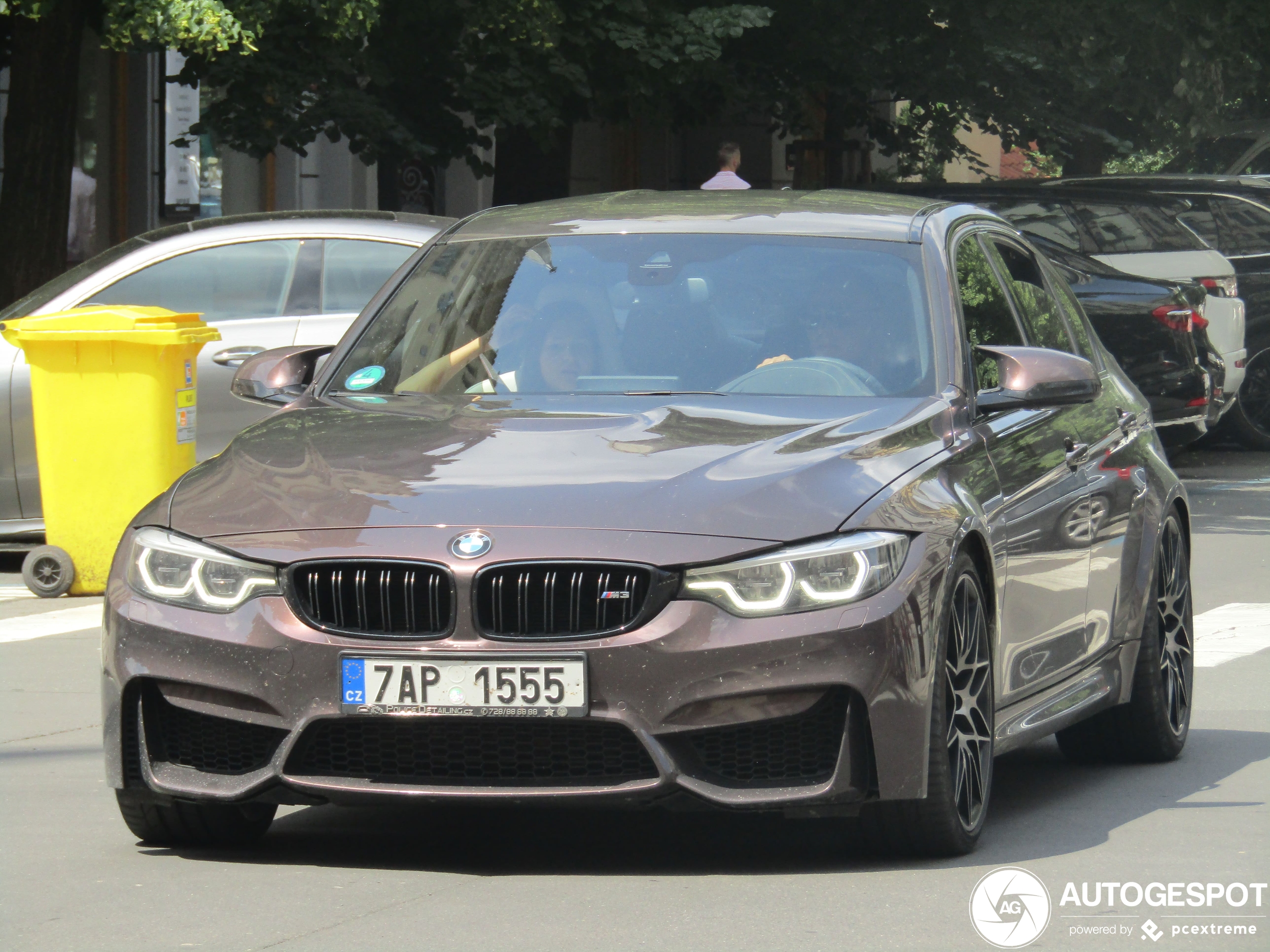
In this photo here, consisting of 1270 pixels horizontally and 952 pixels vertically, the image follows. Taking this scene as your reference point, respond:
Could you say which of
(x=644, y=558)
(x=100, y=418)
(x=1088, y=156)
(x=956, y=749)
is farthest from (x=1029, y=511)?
(x=1088, y=156)

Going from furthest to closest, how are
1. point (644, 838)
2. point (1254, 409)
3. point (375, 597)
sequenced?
point (1254, 409)
point (644, 838)
point (375, 597)

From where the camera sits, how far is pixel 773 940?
→ 4574mm

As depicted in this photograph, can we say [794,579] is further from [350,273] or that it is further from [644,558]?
[350,273]

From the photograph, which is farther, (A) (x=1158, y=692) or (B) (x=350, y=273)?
(B) (x=350, y=273)

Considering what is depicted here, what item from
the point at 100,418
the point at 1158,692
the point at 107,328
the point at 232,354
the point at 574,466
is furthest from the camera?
the point at 232,354

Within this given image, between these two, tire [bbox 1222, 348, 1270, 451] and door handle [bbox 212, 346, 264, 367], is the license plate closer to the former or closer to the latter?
door handle [bbox 212, 346, 264, 367]

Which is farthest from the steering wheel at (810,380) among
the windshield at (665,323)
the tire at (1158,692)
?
the tire at (1158,692)

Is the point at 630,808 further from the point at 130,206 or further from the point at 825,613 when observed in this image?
the point at 130,206

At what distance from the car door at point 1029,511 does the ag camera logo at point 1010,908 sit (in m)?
0.62

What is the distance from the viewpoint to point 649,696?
190 inches

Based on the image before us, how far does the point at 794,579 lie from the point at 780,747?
36cm

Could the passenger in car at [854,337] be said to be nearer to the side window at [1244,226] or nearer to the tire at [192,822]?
the tire at [192,822]

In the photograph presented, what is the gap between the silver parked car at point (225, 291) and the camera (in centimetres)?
1118

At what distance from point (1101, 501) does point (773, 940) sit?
230 centimetres
